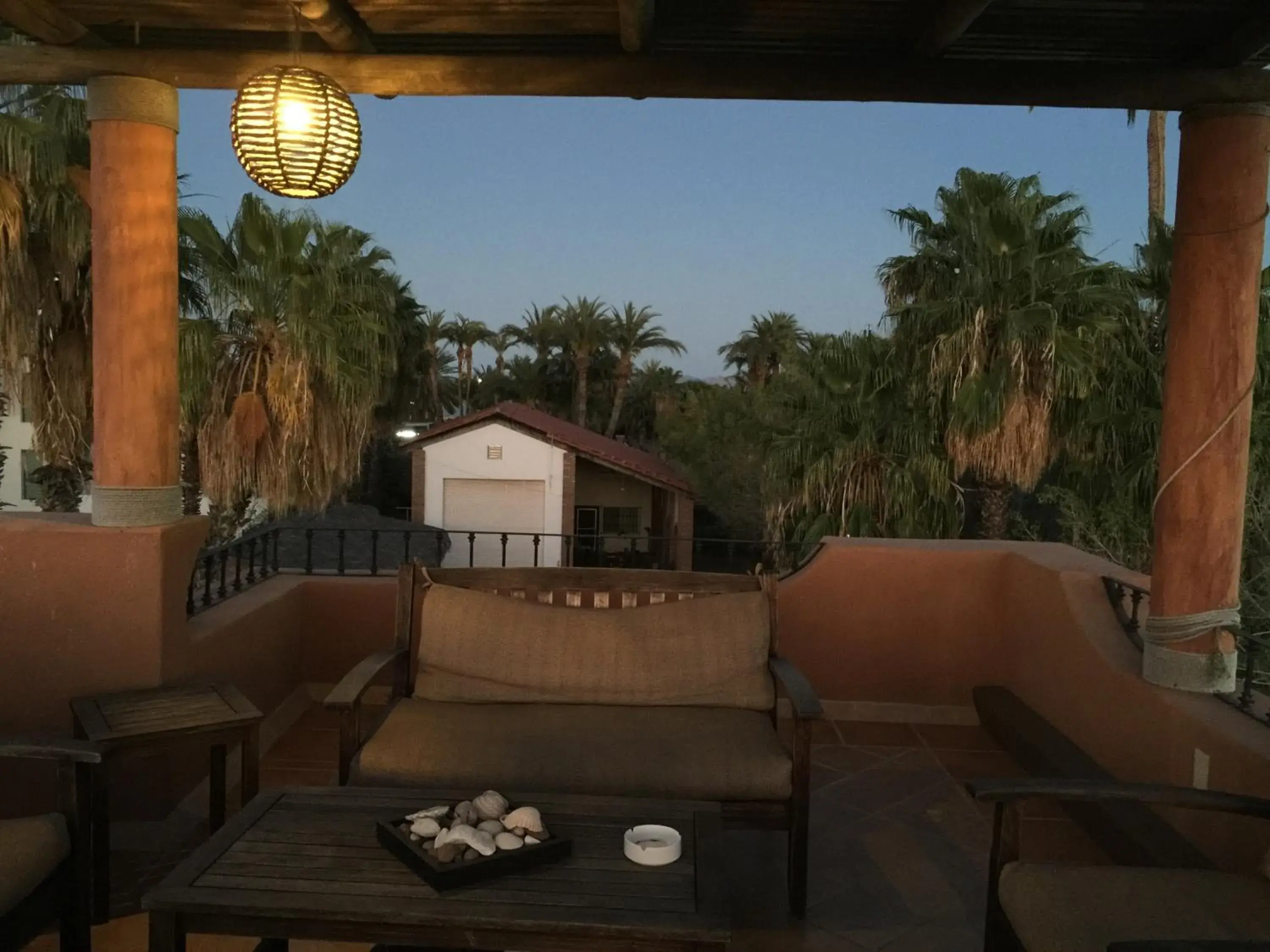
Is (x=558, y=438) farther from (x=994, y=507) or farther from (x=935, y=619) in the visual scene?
(x=935, y=619)

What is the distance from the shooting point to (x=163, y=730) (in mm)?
2951

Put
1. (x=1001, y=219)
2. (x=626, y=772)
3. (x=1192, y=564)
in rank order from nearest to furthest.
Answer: (x=626, y=772)
(x=1192, y=564)
(x=1001, y=219)

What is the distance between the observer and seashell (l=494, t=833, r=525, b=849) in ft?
6.83

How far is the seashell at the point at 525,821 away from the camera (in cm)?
216

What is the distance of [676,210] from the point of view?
36.7 metres

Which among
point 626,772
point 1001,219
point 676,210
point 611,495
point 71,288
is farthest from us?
point 676,210

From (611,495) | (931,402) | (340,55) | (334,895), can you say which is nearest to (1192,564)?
(334,895)

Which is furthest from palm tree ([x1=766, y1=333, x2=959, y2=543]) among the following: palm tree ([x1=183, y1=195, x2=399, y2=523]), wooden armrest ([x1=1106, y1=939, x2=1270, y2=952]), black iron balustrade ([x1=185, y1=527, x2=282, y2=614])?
wooden armrest ([x1=1106, y1=939, x2=1270, y2=952])

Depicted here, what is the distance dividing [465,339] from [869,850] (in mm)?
36765

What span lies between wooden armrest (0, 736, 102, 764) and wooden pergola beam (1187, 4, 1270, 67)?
4.12 m

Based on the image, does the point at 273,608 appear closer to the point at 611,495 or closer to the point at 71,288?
the point at 71,288

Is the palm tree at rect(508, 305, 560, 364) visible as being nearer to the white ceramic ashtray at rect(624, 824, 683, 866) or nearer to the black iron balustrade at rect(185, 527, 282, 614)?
the black iron balustrade at rect(185, 527, 282, 614)

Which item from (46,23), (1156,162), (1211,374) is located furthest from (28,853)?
(1156,162)

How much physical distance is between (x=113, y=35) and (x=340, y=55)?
838mm
